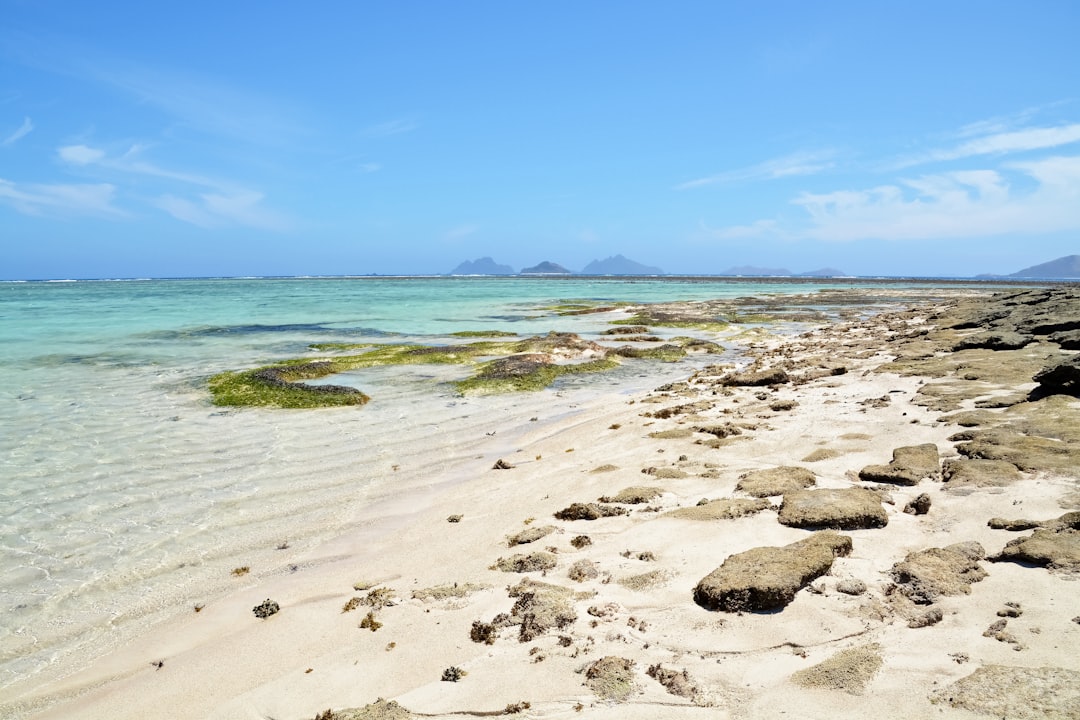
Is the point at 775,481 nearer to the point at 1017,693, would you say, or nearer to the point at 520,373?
the point at 1017,693

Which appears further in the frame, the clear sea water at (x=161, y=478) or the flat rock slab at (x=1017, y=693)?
the clear sea water at (x=161, y=478)

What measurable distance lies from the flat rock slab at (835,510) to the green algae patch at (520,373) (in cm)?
1158

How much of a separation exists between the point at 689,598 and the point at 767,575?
69cm

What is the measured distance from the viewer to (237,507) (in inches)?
360

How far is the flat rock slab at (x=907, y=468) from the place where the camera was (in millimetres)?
7465

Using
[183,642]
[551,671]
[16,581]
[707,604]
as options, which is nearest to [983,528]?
[707,604]

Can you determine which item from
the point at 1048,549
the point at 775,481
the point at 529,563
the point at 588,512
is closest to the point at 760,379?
the point at 775,481

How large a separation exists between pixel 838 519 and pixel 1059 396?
6.17 meters

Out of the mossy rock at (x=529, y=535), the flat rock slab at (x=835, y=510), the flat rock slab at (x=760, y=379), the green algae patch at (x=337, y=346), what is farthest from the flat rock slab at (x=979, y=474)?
the green algae patch at (x=337, y=346)

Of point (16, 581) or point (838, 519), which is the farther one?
point (16, 581)

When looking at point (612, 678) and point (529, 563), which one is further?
point (529, 563)

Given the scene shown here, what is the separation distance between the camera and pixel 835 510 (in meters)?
6.48

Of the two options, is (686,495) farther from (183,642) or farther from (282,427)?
(282,427)

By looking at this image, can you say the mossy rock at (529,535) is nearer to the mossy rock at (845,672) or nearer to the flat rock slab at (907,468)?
the mossy rock at (845,672)
